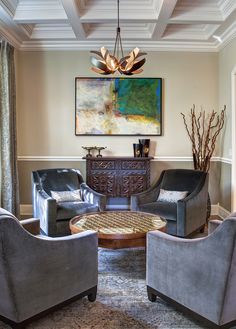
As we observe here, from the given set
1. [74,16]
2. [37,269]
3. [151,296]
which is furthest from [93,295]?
[74,16]

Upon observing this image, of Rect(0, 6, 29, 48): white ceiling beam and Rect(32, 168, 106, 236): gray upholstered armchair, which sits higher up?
Rect(0, 6, 29, 48): white ceiling beam

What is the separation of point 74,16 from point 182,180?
276 cm

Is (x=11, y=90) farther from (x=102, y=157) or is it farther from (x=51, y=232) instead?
(x=51, y=232)

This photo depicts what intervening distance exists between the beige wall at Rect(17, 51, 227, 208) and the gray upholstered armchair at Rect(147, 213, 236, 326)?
3.28 m

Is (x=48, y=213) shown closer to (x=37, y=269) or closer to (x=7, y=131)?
(x=7, y=131)

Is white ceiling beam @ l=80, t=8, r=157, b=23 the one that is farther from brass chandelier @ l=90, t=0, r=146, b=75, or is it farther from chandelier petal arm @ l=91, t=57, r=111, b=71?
chandelier petal arm @ l=91, t=57, r=111, b=71

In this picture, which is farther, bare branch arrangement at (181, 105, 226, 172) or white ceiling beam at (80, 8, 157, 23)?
bare branch arrangement at (181, 105, 226, 172)

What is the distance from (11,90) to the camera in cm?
487

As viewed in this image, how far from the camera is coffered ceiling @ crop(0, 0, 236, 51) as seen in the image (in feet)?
14.0

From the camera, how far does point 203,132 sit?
563cm

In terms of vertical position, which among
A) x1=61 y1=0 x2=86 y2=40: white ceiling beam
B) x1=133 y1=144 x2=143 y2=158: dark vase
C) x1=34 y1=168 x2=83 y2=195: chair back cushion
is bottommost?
x1=34 y1=168 x2=83 y2=195: chair back cushion

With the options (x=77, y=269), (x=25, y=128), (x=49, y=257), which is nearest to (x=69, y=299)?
(x=77, y=269)

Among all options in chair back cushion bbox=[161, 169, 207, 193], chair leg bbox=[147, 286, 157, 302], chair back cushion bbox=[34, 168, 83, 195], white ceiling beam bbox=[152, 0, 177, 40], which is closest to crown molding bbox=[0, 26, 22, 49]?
chair back cushion bbox=[34, 168, 83, 195]

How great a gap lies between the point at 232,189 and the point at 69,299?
3.44 metres
